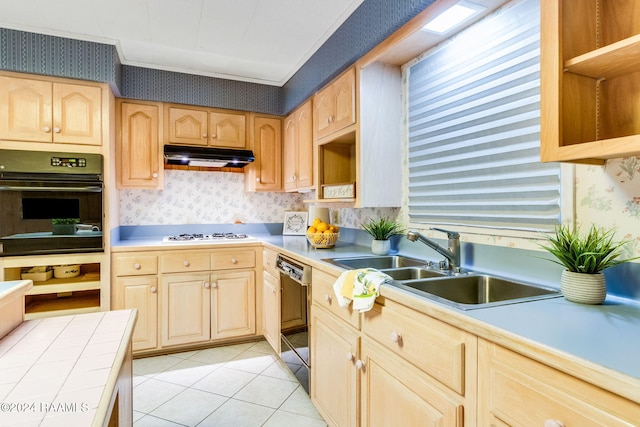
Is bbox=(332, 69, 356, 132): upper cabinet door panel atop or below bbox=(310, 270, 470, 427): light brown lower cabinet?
atop

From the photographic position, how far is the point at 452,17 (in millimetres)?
1657

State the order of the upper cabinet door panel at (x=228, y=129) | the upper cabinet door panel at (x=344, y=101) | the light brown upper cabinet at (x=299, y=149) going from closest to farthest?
the upper cabinet door panel at (x=344, y=101), the light brown upper cabinet at (x=299, y=149), the upper cabinet door panel at (x=228, y=129)

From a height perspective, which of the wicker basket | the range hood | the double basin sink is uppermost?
the range hood

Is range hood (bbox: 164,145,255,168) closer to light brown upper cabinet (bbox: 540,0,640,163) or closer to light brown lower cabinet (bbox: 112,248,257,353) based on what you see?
light brown lower cabinet (bbox: 112,248,257,353)

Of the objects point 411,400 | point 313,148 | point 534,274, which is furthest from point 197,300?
point 534,274

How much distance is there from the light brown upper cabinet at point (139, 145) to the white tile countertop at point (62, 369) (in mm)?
2015

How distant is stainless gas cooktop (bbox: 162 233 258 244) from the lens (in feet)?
9.91

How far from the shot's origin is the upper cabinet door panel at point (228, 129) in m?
3.27

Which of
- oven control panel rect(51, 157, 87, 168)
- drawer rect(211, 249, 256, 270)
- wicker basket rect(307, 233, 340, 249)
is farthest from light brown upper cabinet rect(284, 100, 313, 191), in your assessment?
oven control panel rect(51, 157, 87, 168)

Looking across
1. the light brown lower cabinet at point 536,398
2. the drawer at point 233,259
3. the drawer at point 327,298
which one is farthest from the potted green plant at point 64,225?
the light brown lower cabinet at point 536,398

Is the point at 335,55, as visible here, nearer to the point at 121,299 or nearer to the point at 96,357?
the point at 96,357

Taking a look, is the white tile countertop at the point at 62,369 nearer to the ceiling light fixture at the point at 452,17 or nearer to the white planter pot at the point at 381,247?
the white planter pot at the point at 381,247

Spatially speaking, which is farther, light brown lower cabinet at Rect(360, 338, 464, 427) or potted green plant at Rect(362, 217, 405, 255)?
potted green plant at Rect(362, 217, 405, 255)

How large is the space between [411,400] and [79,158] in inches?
105
